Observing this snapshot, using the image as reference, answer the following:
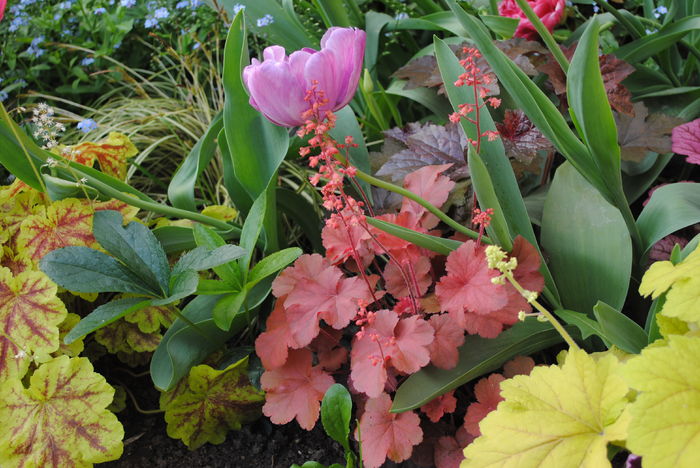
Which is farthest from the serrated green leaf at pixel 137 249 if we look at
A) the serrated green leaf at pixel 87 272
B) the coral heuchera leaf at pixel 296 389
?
the coral heuchera leaf at pixel 296 389

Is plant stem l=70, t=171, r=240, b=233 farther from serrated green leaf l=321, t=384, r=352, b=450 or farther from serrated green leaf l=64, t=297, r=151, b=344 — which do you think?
serrated green leaf l=321, t=384, r=352, b=450

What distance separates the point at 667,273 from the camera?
788 mm

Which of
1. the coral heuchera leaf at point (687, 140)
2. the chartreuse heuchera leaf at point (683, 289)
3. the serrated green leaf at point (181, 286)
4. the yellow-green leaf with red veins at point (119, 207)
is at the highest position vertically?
the yellow-green leaf with red veins at point (119, 207)

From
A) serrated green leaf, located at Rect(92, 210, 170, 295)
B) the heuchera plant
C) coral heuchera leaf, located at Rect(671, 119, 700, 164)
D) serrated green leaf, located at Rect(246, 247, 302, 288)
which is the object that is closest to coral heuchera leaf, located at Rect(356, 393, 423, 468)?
the heuchera plant

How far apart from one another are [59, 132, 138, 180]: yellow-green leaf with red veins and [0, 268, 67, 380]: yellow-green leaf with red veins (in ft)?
1.12

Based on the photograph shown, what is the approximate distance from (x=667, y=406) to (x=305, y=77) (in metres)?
0.58

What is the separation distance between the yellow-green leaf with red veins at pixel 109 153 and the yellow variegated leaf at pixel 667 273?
1.09 m

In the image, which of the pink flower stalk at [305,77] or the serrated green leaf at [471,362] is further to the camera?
the serrated green leaf at [471,362]

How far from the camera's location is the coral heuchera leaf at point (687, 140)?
1.17 meters

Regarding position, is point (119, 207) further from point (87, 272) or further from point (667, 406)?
point (667, 406)

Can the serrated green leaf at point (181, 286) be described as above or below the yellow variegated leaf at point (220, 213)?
above

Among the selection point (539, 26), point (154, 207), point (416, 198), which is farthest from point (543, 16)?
point (154, 207)

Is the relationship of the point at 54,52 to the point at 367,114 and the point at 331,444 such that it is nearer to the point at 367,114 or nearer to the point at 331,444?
the point at 367,114

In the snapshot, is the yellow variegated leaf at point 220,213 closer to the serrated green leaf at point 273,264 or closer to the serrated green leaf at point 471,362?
the serrated green leaf at point 273,264
